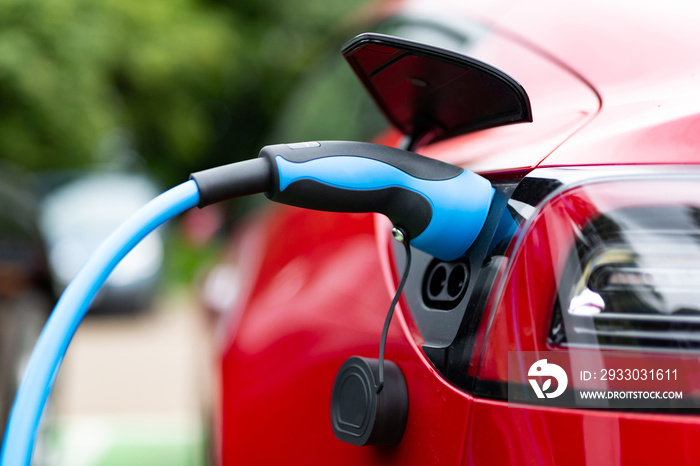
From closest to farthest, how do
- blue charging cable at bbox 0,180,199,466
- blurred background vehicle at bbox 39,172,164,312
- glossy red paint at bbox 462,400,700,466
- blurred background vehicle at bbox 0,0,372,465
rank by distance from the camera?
1. glossy red paint at bbox 462,400,700,466
2. blue charging cable at bbox 0,180,199,466
3. blurred background vehicle at bbox 0,0,372,465
4. blurred background vehicle at bbox 39,172,164,312

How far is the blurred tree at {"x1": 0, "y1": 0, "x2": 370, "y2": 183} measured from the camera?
748 cm

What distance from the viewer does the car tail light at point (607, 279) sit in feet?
2.72

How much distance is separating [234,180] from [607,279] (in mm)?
478

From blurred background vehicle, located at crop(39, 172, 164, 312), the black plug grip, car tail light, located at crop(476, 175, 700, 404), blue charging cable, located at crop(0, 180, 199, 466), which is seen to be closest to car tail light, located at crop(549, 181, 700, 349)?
car tail light, located at crop(476, 175, 700, 404)

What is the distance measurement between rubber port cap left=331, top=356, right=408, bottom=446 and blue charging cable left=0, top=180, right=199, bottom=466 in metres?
0.32

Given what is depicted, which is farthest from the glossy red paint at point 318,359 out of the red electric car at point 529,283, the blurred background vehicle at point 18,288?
the blurred background vehicle at point 18,288

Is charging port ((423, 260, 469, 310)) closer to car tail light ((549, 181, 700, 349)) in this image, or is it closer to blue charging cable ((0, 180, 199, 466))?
car tail light ((549, 181, 700, 349))

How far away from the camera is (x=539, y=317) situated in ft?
2.81

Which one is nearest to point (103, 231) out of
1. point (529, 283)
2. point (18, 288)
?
point (18, 288)

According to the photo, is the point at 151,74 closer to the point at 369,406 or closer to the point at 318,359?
the point at 318,359

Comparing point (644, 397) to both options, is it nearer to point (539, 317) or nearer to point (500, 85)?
point (539, 317)

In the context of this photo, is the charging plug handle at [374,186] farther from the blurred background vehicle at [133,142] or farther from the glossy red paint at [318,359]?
A: the blurred background vehicle at [133,142]

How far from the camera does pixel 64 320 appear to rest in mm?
954

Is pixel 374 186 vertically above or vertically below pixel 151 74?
below
